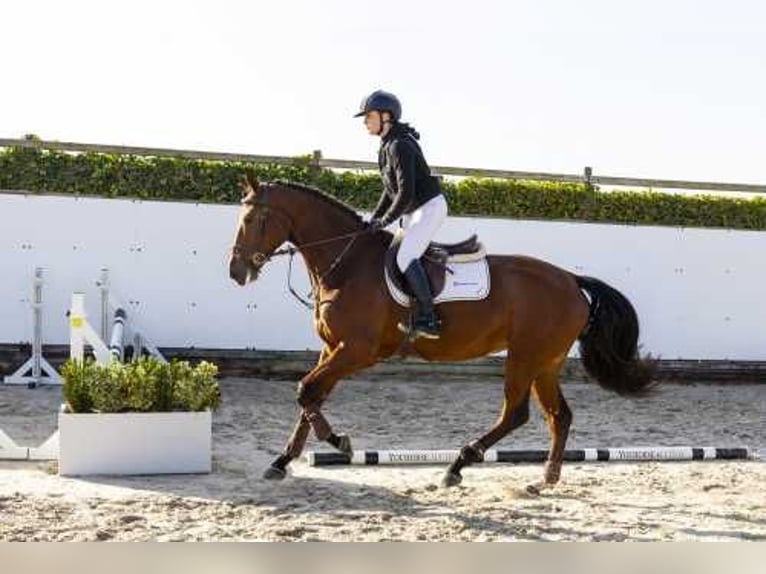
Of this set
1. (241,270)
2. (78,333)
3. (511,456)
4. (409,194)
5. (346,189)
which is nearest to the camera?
(409,194)

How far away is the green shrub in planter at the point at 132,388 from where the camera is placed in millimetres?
6758

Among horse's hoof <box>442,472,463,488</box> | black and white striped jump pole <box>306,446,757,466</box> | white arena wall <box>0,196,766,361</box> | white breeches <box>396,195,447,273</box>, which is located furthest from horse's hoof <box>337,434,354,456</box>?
white arena wall <box>0,196,766,361</box>

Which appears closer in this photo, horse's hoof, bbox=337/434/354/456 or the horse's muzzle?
the horse's muzzle

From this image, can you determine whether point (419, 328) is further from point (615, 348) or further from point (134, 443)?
point (134, 443)

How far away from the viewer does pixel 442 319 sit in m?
6.64

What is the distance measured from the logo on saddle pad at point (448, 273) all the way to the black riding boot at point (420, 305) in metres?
0.07

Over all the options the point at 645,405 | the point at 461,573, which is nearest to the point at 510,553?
the point at 461,573

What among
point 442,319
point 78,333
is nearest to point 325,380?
point 442,319

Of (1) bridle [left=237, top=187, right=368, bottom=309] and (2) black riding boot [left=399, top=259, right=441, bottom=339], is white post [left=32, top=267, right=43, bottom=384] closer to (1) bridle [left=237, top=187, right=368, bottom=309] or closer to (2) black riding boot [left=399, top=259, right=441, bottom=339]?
(1) bridle [left=237, top=187, right=368, bottom=309]

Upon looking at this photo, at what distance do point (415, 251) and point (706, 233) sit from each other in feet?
24.2

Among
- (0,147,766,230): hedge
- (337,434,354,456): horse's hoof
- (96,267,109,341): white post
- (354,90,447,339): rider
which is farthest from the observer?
(0,147,766,230): hedge

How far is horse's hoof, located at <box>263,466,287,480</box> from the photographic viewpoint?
21.3 feet

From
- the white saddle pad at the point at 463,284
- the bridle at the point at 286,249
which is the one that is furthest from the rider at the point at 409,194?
the bridle at the point at 286,249

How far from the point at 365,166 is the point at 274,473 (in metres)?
6.04
